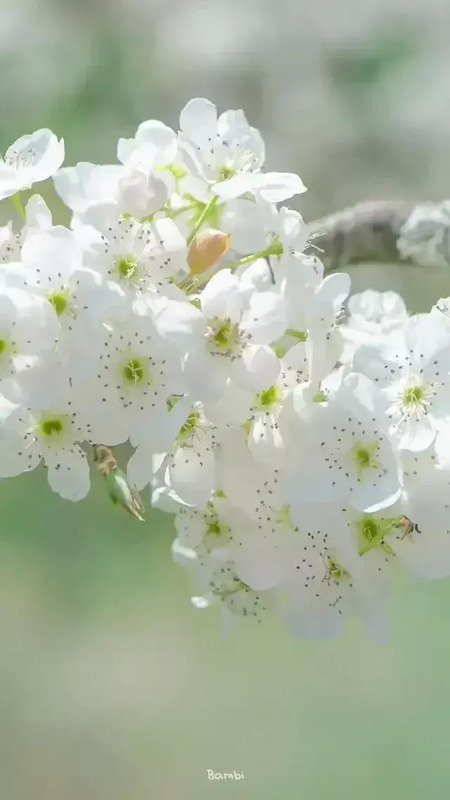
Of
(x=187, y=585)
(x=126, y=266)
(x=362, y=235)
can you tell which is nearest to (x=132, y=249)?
(x=126, y=266)

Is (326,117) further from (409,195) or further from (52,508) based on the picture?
(52,508)

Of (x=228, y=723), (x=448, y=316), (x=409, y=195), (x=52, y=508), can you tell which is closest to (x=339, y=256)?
(x=448, y=316)

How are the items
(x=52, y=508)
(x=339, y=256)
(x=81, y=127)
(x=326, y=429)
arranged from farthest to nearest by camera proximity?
(x=81, y=127)
(x=52, y=508)
(x=339, y=256)
(x=326, y=429)

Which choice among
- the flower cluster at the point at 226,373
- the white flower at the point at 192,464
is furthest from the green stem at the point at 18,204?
the white flower at the point at 192,464

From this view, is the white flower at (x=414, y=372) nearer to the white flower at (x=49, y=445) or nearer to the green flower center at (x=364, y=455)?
the green flower center at (x=364, y=455)

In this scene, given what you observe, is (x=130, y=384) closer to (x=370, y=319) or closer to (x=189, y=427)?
(x=189, y=427)

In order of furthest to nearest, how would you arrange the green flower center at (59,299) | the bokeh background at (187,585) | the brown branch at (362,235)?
1. the bokeh background at (187,585)
2. the brown branch at (362,235)
3. the green flower center at (59,299)
